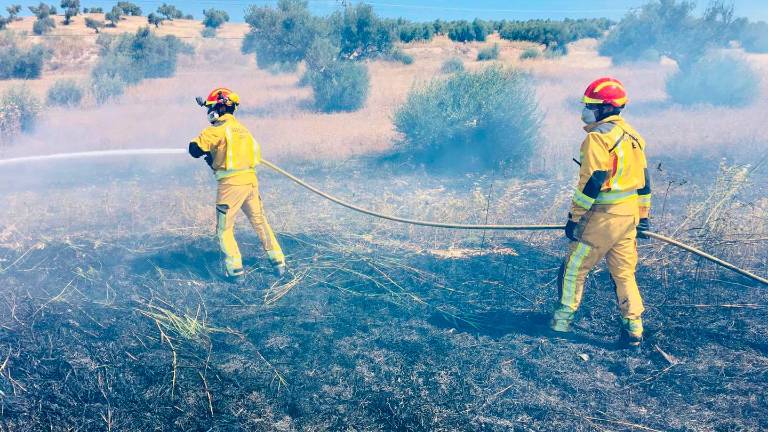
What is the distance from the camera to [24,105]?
1337cm

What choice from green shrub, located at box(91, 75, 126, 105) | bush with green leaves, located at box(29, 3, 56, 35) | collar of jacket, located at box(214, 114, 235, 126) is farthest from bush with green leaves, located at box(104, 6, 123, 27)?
collar of jacket, located at box(214, 114, 235, 126)

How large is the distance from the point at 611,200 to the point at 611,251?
47cm

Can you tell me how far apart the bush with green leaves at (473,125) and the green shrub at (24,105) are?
33.9 feet

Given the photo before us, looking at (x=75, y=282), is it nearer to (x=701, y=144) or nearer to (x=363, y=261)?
(x=363, y=261)

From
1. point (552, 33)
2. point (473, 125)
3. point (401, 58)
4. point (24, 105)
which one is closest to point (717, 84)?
point (473, 125)

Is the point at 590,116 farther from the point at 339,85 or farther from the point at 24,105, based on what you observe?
the point at 24,105

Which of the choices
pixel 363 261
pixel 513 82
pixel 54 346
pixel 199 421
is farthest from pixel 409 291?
pixel 513 82

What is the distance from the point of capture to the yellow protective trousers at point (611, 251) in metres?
3.96

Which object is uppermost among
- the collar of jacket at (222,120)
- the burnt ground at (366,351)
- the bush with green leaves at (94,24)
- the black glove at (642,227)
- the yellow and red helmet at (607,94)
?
the bush with green leaves at (94,24)

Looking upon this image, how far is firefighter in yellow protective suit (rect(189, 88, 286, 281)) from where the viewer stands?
16.3 ft

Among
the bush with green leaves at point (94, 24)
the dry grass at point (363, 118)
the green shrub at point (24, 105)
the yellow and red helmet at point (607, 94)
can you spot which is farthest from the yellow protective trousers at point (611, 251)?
the bush with green leaves at point (94, 24)

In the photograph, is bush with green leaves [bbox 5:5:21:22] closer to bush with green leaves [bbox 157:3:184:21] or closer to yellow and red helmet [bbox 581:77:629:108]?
bush with green leaves [bbox 157:3:184:21]

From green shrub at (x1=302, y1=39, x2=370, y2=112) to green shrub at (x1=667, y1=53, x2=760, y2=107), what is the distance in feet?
34.0

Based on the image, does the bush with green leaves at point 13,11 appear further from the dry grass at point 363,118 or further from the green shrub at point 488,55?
the green shrub at point 488,55
